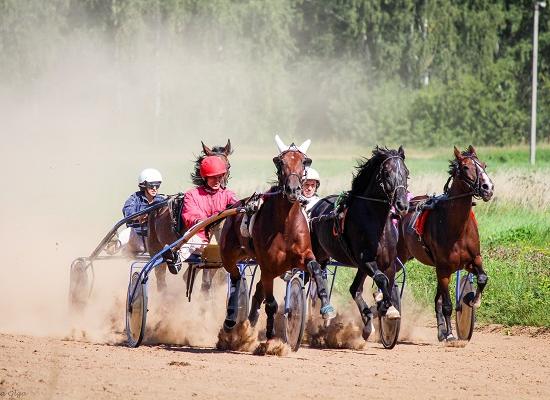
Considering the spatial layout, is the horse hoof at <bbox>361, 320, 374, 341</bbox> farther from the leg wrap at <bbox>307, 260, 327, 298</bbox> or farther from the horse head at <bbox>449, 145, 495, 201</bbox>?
the horse head at <bbox>449, 145, 495, 201</bbox>

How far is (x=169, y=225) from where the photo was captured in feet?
39.2

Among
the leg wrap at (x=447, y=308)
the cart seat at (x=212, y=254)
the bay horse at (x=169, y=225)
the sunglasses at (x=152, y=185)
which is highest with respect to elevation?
the sunglasses at (x=152, y=185)

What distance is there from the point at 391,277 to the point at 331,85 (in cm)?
4163

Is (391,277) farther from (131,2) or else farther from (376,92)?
(376,92)

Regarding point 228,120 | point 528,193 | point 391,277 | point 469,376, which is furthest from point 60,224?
point 228,120

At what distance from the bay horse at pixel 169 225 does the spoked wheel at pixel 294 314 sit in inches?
66.2

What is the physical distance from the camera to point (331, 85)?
51406mm

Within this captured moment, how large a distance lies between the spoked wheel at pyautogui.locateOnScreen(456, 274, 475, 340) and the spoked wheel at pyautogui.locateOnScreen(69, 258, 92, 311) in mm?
3850

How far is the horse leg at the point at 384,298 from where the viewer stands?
9.68 metres

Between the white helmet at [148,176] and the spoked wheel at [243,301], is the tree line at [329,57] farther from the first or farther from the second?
the spoked wheel at [243,301]

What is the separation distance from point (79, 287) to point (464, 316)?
4.04 m

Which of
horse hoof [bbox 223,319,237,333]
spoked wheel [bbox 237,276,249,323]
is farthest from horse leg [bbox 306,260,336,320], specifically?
spoked wheel [bbox 237,276,249,323]

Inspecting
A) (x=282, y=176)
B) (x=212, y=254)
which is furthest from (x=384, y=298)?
(x=212, y=254)

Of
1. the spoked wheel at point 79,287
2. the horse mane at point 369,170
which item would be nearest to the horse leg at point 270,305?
the horse mane at point 369,170
